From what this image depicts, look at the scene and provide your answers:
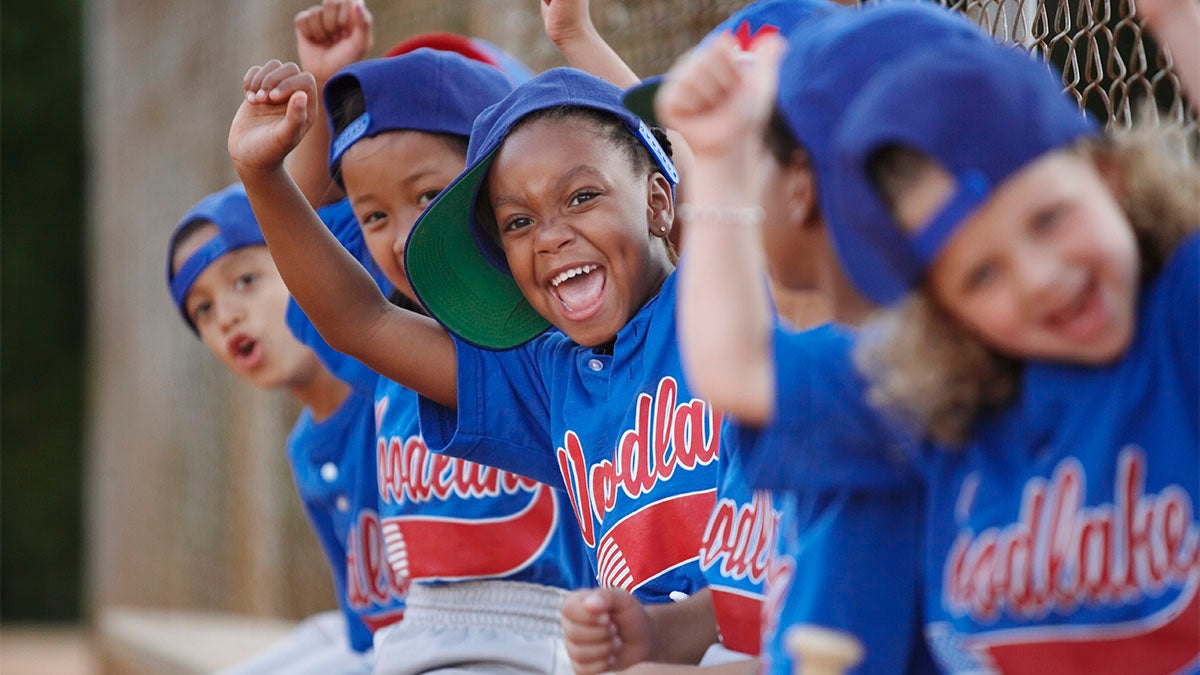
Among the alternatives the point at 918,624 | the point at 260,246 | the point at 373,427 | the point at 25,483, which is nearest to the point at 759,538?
the point at 918,624

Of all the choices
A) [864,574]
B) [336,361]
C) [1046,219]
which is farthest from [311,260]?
[1046,219]

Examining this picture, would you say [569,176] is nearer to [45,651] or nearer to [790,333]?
[790,333]

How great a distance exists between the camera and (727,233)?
4.11 feet

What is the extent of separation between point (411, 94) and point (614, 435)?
0.72 meters

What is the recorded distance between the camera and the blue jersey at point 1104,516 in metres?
1.18

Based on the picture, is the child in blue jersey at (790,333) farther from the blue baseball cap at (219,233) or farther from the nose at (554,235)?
the blue baseball cap at (219,233)

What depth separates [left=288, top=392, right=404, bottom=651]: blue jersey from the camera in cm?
270

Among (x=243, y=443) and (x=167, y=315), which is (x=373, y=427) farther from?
(x=167, y=315)

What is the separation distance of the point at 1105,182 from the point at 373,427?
176 centimetres

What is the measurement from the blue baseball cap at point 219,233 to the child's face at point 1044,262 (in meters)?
1.88

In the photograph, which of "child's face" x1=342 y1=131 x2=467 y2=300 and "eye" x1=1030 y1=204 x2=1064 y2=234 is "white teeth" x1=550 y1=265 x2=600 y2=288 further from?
"eye" x1=1030 y1=204 x2=1064 y2=234

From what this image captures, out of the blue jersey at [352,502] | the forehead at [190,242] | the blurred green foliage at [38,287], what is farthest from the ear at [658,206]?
the blurred green foliage at [38,287]

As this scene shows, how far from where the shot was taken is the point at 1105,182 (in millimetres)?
1222

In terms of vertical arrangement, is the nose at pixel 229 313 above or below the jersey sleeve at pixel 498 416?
above
